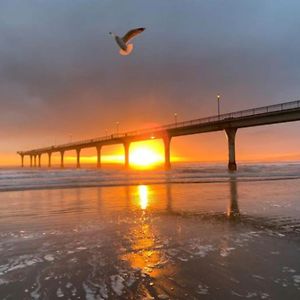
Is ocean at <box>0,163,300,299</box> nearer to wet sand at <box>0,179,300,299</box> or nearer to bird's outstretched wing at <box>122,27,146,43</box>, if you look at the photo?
wet sand at <box>0,179,300,299</box>

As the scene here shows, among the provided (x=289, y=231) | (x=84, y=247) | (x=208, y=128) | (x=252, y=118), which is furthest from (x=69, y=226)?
(x=208, y=128)

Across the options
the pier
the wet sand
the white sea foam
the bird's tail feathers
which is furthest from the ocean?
the pier

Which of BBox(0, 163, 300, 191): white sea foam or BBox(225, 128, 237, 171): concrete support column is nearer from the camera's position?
BBox(0, 163, 300, 191): white sea foam

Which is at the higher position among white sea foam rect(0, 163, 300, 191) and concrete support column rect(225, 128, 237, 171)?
concrete support column rect(225, 128, 237, 171)

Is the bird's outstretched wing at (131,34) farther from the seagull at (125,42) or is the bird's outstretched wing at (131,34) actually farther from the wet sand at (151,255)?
the wet sand at (151,255)

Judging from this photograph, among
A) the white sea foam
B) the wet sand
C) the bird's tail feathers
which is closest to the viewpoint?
the wet sand

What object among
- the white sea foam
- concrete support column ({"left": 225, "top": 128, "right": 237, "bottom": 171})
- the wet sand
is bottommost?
the wet sand

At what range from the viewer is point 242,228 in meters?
9.48

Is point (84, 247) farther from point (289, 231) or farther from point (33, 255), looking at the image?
point (289, 231)

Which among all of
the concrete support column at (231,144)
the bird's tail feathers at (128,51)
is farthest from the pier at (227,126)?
the bird's tail feathers at (128,51)

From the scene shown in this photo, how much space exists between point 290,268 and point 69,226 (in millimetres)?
6313

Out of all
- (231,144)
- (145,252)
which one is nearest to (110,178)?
(145,252)

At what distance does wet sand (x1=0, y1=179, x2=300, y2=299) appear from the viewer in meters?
4.95

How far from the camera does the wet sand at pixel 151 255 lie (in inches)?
195
